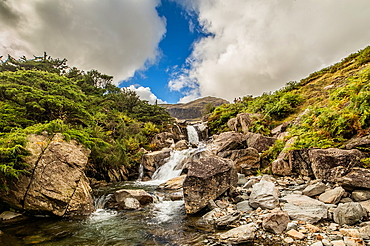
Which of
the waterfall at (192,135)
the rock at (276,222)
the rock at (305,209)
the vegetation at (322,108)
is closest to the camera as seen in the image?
the rock at (276,222)

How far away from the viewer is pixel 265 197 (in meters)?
5.38

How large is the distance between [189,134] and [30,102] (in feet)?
77.4

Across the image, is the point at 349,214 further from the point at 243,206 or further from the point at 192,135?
the point at 192,135

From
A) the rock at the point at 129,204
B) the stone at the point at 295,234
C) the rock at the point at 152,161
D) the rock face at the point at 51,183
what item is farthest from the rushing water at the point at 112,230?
the rock at the point at 152,161

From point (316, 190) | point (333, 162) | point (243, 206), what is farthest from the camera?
point (243, 206)

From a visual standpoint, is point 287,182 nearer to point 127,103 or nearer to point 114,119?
point 114,119

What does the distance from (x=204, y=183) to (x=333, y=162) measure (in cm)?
440

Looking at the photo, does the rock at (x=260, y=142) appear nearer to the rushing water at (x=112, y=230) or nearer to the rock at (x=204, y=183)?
the rock at (x=204, y=183)

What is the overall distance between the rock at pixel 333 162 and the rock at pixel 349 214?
63.2 inches

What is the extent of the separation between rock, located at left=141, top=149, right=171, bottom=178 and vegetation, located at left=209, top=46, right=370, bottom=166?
9.48m

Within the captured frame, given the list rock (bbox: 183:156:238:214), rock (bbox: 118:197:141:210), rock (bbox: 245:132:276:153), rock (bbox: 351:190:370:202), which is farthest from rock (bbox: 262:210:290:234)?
rock (bbox: 245:132:276:153)

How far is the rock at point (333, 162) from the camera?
17.0 ft

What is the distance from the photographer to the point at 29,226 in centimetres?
563

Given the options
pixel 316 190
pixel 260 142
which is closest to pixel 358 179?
pixel 316 190
